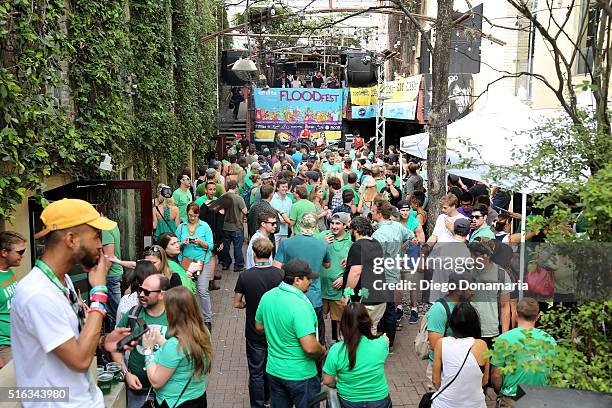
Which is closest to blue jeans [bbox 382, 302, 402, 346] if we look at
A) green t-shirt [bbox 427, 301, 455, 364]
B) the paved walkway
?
the paved walkway

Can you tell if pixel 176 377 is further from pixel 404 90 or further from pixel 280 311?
pixel 404 90

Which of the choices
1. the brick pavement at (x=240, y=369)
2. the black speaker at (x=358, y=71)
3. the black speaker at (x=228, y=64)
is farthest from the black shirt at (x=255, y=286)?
the black speaker at (x=358, y=71)

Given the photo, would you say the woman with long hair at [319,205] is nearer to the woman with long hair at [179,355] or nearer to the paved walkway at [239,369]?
the paved walkway at [239,369]

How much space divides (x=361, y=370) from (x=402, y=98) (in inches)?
692

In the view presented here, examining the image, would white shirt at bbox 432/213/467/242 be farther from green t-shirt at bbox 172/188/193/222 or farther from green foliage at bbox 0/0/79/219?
green t-shirt at bbox 172/188/193/222

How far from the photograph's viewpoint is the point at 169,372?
415 centimetres

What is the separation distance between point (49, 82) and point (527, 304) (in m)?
5.48

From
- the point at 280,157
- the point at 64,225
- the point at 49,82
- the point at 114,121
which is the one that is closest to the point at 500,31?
the point at 280,157

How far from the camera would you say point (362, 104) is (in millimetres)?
29281

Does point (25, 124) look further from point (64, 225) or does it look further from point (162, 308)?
point (64, 225)

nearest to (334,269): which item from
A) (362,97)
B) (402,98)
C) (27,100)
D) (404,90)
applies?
(27,100)

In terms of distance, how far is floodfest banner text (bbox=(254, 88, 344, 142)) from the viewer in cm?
2880

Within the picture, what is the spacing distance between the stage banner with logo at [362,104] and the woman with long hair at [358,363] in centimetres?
2503


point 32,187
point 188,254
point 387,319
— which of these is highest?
point 32,187
